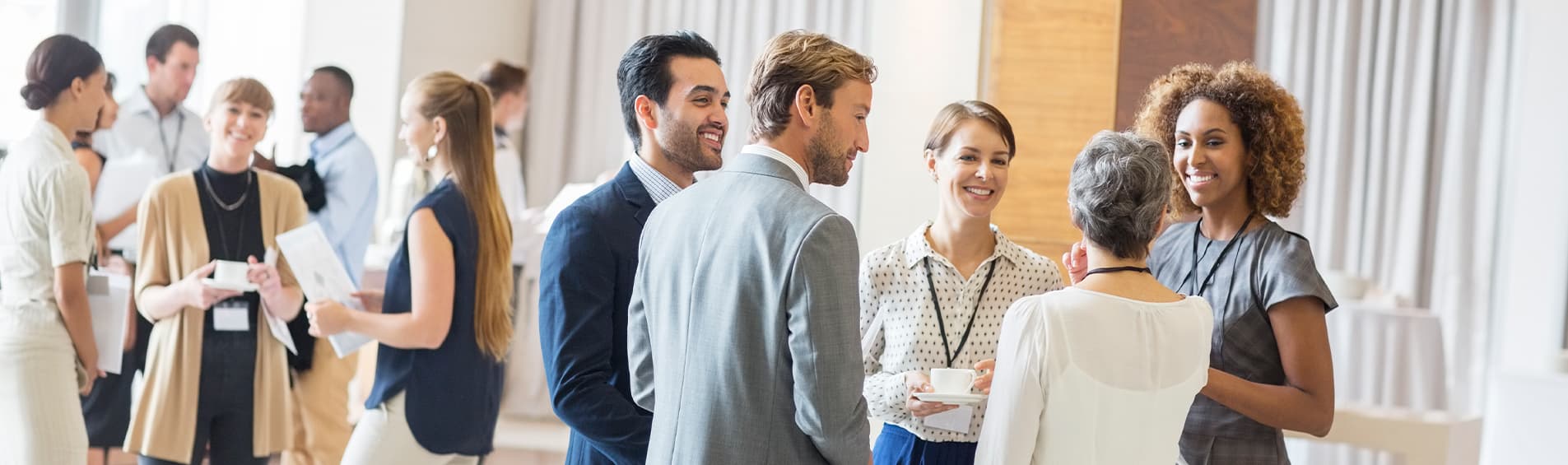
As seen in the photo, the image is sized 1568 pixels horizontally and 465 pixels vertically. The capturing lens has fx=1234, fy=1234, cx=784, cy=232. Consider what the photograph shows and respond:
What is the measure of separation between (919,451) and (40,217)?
261 centimetres

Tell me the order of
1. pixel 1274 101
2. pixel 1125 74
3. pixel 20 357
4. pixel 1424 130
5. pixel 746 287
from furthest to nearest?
1. pixel 1424 130
2. pixel 1125 74
3. pixel 20 357
4. pixel 1274 101
5. pixel 746 287

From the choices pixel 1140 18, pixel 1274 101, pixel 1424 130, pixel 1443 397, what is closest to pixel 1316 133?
pixel 1424 130

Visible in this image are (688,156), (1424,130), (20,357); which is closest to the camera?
(688,156)

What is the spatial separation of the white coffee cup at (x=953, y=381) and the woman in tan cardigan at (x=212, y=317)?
237cm

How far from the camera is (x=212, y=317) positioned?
386 centimetres

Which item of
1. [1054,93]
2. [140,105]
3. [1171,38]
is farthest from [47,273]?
[1171,38]

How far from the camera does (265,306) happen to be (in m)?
3.88

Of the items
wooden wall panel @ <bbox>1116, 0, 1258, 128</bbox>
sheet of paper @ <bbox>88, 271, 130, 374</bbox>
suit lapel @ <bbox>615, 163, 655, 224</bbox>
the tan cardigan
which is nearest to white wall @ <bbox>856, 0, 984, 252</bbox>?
wooden wall panel @ <bbox>1116, 0, 1258, 128</bbox>

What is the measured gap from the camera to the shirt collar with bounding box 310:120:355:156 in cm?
509

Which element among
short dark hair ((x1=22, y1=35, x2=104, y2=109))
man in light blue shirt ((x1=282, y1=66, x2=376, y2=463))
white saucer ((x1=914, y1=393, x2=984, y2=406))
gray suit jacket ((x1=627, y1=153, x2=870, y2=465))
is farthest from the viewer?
man in light blue shirt ((x1=282, y1=66, x2=376, y2=463))

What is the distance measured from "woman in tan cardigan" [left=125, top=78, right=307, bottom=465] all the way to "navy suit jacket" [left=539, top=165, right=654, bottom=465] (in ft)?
6.59

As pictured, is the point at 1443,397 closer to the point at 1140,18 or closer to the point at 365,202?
the point at 1140,18

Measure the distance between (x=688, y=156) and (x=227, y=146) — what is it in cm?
241

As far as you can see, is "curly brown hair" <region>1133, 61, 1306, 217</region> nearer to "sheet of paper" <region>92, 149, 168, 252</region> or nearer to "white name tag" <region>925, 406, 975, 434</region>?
"white name tag" <region>925, 406, 975, 434</region>
